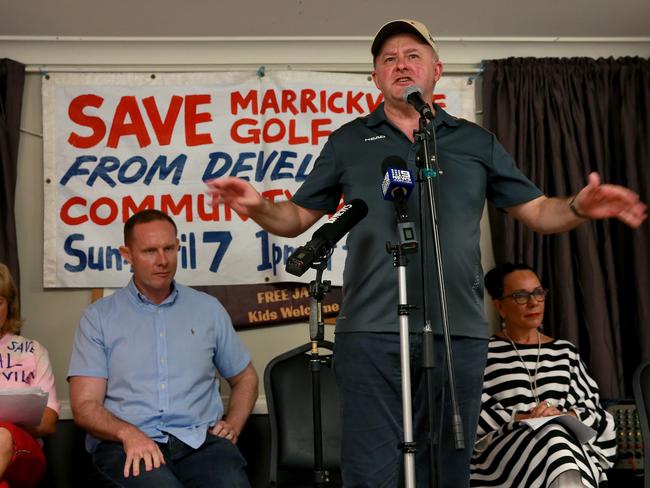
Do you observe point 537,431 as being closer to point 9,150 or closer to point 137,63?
point 137,63

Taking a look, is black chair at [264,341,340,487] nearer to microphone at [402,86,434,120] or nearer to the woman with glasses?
the woman with glasses

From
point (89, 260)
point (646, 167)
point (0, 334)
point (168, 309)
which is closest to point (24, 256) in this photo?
point (89, 260)

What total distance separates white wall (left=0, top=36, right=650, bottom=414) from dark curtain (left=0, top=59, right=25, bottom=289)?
0.10m

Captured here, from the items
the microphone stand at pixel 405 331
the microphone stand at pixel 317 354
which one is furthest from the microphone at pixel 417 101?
the microphone stand at pixel 317 354

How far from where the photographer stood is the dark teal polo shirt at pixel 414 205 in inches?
77.9

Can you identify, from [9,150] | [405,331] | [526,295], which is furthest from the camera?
[9,150]

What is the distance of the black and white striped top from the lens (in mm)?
3232

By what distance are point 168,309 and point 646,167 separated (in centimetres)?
233

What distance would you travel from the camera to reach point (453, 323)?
1.96 meters

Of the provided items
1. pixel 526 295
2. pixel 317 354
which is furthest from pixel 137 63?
pixel 526 295

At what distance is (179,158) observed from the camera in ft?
13.2

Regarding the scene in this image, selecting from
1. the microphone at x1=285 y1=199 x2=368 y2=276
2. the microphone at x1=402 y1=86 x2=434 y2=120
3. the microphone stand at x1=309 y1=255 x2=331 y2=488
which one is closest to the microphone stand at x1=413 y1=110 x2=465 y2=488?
the microphone at x1=402 y1=86 x2=434 y2=120

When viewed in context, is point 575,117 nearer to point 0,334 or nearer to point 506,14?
point 506,14

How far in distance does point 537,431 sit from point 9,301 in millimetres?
2172
